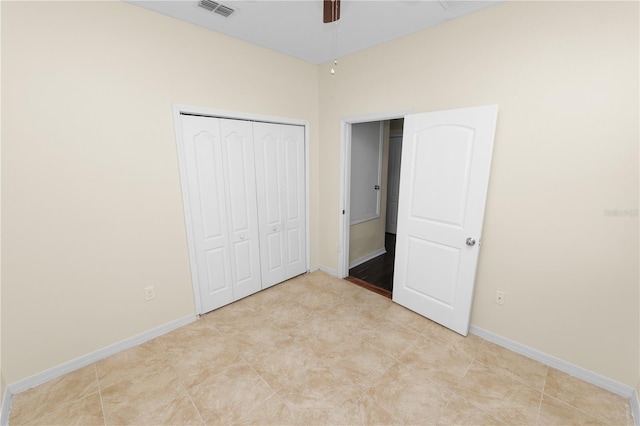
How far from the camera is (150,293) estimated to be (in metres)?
2.23

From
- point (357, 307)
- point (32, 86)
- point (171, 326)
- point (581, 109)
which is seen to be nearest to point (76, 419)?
point (171, 326)

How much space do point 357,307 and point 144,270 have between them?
6.66ft

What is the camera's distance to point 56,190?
1.74 metres

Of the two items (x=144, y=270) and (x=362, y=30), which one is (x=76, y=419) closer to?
(x=144, y=270)

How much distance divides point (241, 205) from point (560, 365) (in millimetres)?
2989

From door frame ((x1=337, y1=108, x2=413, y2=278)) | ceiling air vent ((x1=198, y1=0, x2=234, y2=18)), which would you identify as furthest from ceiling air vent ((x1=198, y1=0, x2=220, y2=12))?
door frame ((x1=337, y1=108, x2=413, y2=278))

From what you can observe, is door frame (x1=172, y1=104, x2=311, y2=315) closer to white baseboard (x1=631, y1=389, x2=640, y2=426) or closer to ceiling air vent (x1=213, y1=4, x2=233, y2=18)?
ceiling air vent (x1=213, y1=4, x2=233, y2=18)

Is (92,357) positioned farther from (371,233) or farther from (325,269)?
(371,233)

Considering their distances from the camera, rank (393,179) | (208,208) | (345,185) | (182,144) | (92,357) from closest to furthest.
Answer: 1. (92,357)
2. (182,144)
3. (208,208)
4. (345,185)
5. (393,179)

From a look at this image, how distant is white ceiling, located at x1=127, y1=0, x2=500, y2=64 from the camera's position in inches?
75.3

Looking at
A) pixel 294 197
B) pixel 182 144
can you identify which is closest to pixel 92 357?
pixel 182 144

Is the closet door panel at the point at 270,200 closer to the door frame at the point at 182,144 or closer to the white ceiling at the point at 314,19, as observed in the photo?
the door frame at the point at 182,144

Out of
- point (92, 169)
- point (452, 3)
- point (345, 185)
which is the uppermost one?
point (452, 3)

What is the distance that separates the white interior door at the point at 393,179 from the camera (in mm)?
5273
